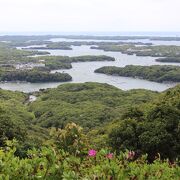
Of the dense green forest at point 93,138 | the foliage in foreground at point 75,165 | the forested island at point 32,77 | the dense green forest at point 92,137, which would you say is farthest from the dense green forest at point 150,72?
the foliage in foreground at point 75,165

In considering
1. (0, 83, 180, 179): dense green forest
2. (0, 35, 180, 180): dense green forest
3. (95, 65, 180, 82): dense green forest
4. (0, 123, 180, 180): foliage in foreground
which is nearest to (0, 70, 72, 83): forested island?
(95, 65, 180, 82): dense green forest

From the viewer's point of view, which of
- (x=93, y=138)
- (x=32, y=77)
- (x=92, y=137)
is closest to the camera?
(x=93, y=138)

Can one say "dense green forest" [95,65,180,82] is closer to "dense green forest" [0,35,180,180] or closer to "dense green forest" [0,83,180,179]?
"dense green forest" [0,35,180,180]

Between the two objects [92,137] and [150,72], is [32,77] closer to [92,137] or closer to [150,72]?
[150,72]

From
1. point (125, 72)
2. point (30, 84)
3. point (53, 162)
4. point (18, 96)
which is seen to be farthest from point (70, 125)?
point (125, 72)

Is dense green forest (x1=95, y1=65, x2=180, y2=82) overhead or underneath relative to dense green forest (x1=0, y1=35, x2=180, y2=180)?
underneath

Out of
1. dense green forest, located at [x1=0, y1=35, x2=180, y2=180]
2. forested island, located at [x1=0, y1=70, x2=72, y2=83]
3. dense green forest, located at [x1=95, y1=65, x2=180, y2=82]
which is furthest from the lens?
forested island, located at [x1=0, y1=70, x2=72, y2=83]

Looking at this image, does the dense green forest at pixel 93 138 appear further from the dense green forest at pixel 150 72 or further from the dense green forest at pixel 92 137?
the dense green forest at pixel 150 72

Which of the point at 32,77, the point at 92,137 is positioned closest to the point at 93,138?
the point at 92,137
